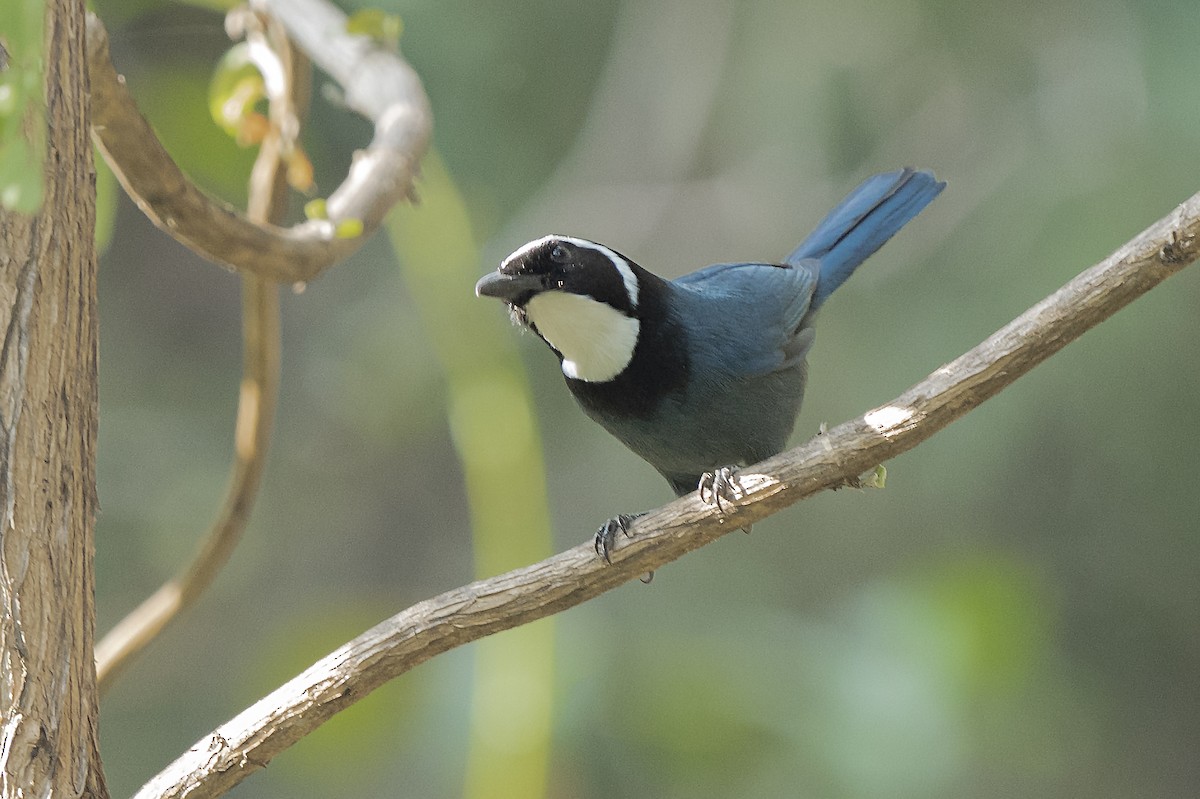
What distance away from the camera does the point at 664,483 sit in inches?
157

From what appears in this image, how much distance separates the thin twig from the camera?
7.24 feet

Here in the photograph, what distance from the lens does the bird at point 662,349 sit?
84.4 inches

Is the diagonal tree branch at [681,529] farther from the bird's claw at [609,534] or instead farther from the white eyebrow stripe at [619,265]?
the white eyebrow stripe at [619,265]

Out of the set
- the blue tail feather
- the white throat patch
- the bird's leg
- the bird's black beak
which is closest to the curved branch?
the bird's black beak

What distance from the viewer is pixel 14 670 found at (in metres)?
1.36

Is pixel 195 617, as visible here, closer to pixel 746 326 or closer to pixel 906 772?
pixel 906 772

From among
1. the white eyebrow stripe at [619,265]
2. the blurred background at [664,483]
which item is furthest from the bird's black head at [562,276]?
the blurred background at [664,483]

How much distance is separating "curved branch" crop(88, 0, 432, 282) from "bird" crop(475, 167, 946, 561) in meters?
0.28

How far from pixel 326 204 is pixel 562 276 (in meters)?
0.43

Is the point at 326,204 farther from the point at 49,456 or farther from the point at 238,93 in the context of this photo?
the point at 49,456

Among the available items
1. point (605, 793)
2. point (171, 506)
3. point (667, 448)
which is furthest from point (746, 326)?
point (171, 506)

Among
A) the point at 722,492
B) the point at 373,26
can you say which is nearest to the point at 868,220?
the point at 373,26

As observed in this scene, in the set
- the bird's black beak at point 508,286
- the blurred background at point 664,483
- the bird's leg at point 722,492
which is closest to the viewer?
the bird's leg at point 722,492

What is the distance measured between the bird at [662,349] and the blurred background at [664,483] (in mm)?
733
